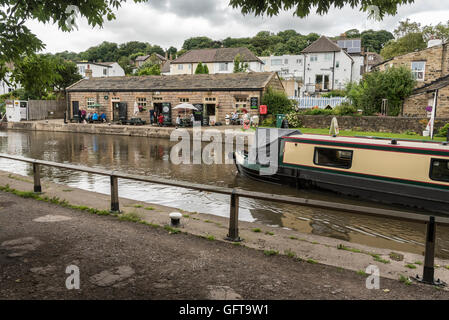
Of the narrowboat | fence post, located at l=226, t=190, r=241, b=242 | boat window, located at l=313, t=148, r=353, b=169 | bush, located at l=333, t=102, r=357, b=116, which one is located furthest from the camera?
bush, located at l=333, t=102, r=357, b=116

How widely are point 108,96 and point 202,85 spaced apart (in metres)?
10.1

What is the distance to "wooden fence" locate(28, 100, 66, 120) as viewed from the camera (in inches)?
1417

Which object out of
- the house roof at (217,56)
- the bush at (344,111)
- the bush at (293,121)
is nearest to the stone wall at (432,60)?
the bush at (344,111)

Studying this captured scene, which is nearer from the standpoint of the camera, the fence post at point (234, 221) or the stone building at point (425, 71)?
the fence post at point (234, 221)

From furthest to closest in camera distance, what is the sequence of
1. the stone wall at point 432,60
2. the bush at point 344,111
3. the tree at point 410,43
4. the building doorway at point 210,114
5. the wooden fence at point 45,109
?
the tree at point 410,43, the wooden fence at point 45,109, the building doorway at point 210,114, the stone wall at point 432,60, the bush at point 344,111

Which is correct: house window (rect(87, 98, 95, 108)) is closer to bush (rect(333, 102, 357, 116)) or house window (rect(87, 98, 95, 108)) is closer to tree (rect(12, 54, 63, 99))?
bush (rect(333, 102, 357, 116))

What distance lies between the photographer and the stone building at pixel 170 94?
1078 inches

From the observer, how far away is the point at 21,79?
5570 millimetres

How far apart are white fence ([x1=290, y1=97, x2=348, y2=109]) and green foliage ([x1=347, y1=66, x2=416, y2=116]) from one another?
4.25m

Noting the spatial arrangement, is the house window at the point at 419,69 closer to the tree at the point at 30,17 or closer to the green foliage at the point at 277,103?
the green foliage at the point at 277,103

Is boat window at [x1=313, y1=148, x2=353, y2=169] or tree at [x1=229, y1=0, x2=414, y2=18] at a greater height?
tree at [x1=229, y1=0, x2=414, y2=18]

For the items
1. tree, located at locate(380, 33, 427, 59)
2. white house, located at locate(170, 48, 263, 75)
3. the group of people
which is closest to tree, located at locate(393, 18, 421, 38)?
tree, located at locate(380, 33, 427, 59)

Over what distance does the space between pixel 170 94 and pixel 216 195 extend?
2145cm

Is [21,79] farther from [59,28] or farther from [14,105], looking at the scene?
[14,105]
